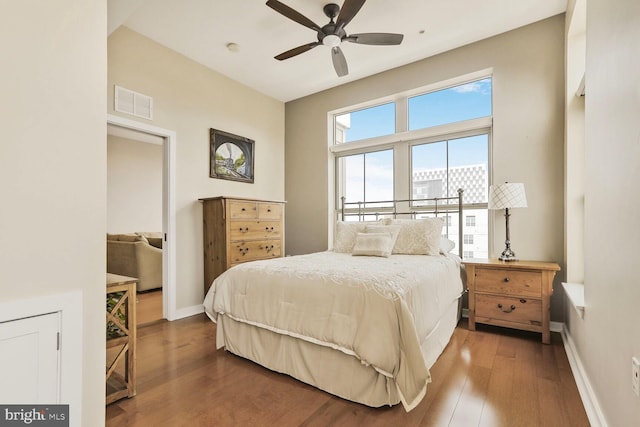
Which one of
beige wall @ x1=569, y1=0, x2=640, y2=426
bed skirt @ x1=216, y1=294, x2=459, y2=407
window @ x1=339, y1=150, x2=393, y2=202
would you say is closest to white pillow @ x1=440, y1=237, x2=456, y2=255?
bed skirt @ x1=216, y1=294, x2=459, y2=407

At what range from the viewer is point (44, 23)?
0.98m

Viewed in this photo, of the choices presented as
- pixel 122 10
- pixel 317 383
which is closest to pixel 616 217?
pixel 317 383

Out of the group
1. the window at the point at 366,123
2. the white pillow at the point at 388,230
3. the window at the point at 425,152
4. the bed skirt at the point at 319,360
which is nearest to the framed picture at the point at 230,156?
the window at the point at 425,152

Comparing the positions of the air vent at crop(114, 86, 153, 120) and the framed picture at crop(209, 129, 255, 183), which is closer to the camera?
the air vent at crop(114, 86, 153, 120)

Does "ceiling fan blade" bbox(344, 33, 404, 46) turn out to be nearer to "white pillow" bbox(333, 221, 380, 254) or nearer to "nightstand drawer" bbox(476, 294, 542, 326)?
"white pillow" bbox(333, 221, 380, 254)

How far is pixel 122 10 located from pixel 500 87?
355 cm

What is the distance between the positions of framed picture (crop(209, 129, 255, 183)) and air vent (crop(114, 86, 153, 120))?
77 centimetres

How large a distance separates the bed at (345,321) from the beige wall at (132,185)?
497 cm

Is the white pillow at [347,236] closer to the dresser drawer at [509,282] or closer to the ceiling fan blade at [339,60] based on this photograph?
the dresser drawer at [509,282]

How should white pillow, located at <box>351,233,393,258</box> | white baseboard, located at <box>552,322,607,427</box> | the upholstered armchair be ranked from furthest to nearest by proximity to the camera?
the upholstered armchair < white pillow, located at <box>351,233,393,258</box> < white baseboard, located at <box>552,322,607,427</box>

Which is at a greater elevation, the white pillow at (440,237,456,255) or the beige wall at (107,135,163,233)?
the beige wall at (107,135,163,233)

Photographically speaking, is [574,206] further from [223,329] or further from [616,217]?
[223,329]

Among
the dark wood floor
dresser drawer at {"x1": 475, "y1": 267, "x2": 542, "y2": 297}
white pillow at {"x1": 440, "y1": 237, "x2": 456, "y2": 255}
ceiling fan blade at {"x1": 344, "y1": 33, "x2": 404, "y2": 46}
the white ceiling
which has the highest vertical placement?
the white ceiling

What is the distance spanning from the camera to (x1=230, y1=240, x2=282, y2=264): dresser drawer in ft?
11.5
